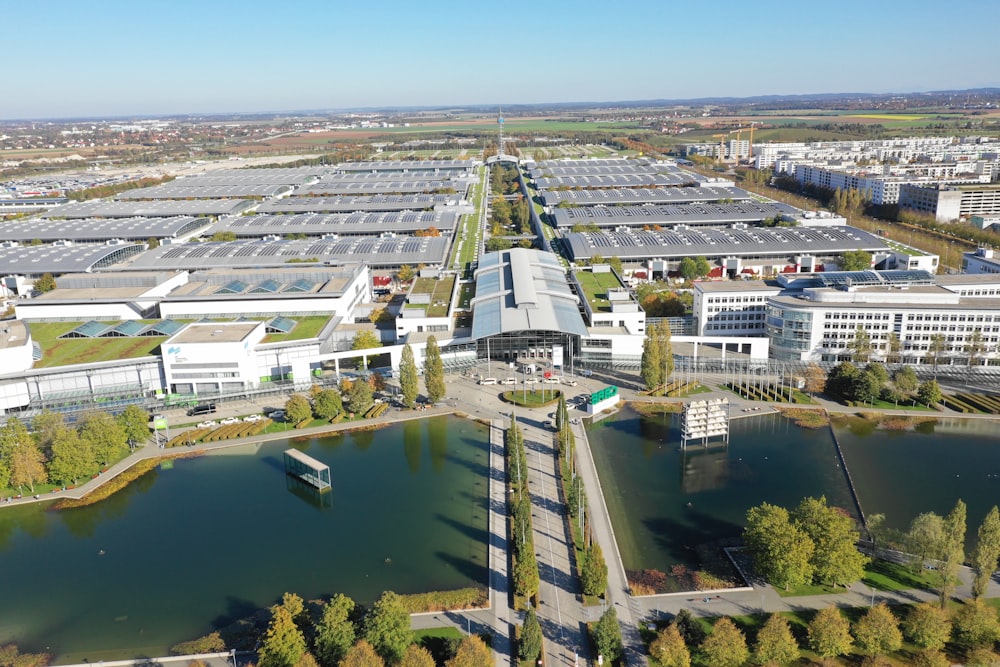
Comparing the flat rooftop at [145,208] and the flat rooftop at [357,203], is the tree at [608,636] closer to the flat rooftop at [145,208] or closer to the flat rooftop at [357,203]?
the flat rooftop at [357,203]

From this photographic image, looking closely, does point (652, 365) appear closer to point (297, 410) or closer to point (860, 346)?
point (860, 346)

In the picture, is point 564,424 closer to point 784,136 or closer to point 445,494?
point 445,494

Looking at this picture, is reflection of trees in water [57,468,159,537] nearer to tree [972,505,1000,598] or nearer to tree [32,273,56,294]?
tree [972,505,1000,598]

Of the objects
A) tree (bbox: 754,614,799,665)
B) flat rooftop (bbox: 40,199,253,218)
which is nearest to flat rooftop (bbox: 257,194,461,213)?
flat rooftop (bbox: 40,199,253,218)

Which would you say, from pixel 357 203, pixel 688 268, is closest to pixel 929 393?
pixel 688 268

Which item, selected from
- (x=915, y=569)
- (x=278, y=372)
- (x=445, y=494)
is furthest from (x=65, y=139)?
(x=915, y=569)

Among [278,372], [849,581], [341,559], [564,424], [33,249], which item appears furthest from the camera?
[33,249]
